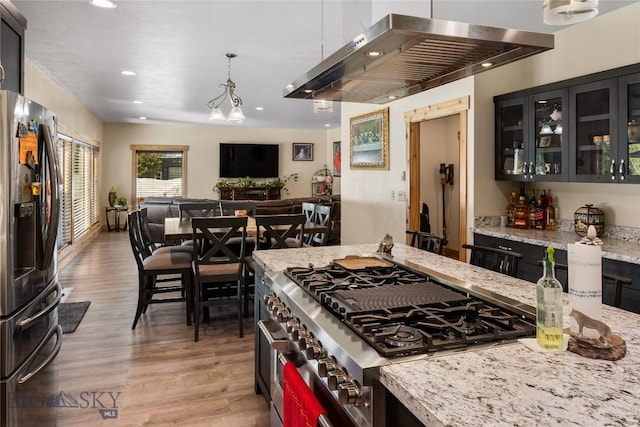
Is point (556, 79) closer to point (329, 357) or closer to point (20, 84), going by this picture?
point (329, 357)

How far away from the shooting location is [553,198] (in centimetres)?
391

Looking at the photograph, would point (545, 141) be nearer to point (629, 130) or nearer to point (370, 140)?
point (629, 130)

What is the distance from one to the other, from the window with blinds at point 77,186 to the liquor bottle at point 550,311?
222 inches

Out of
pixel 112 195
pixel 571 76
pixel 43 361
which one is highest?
pixel 571 76

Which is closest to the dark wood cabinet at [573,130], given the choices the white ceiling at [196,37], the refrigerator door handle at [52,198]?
the white ceiling at [196,37]

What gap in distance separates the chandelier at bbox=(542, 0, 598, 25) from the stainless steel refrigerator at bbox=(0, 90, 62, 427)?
7.19 feet

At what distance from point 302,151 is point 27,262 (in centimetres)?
1022

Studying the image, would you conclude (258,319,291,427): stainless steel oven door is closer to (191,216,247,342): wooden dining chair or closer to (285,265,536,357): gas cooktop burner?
(285,265,536,357): gas cooktop burner

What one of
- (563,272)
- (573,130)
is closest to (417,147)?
(573,130)

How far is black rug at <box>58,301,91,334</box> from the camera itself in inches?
149

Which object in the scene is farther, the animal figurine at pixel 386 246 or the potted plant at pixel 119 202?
the potted plant at pixel 119 202

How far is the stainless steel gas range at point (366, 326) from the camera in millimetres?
1094

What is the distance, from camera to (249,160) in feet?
37.4

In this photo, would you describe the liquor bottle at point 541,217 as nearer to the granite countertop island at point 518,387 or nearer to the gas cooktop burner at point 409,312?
the gas cooktop burner at point 409,312
